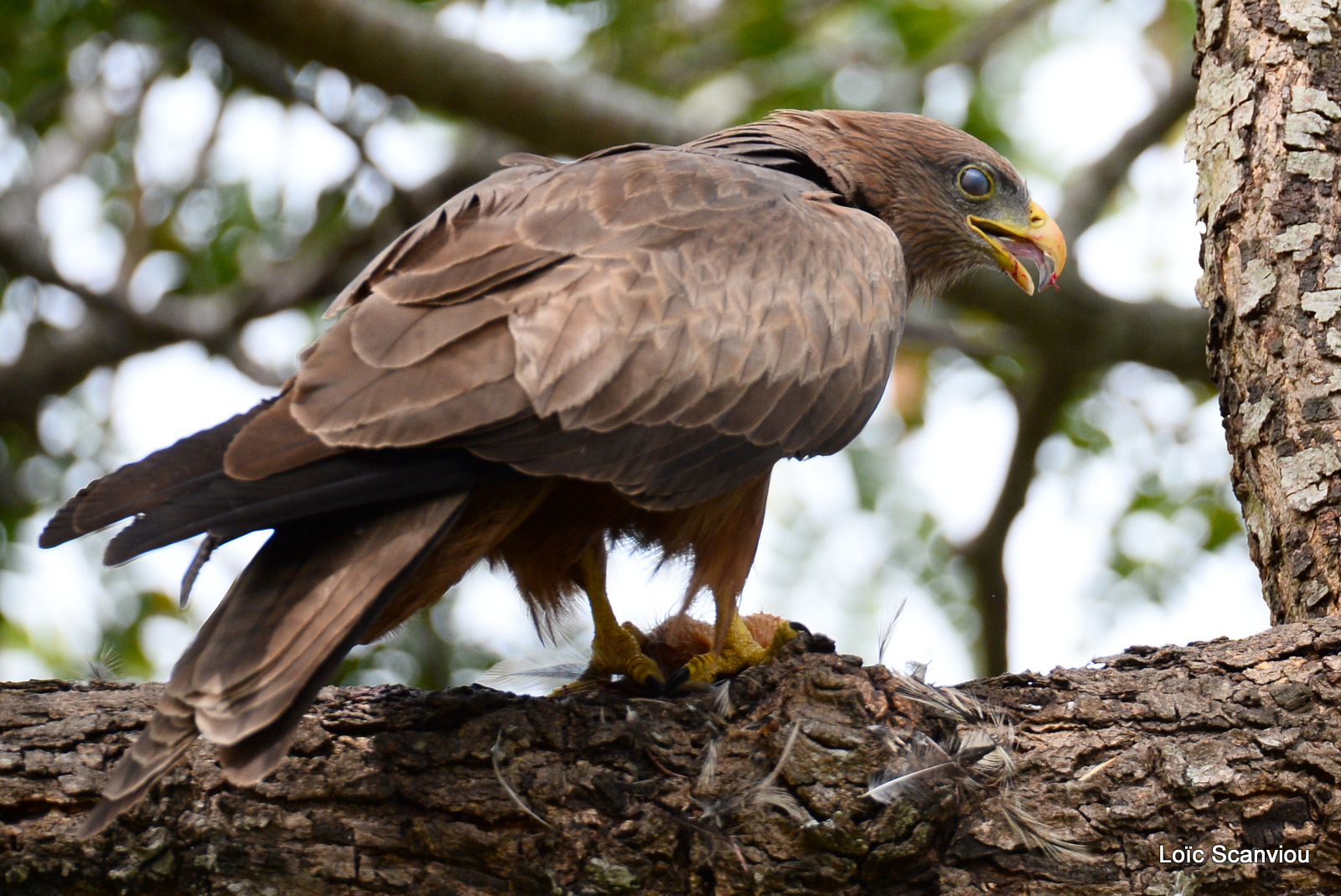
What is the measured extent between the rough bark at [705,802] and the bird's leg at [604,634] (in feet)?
2.50

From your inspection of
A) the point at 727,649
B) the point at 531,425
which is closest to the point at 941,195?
the point at 727,649

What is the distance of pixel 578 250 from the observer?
3.59 metres

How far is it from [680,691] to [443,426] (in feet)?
4.05

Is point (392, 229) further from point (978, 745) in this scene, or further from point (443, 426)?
point (978, 745)

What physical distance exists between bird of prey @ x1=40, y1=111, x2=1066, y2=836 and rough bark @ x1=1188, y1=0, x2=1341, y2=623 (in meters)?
1.17

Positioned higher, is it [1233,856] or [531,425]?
[531,425]

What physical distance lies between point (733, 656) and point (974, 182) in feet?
7.99

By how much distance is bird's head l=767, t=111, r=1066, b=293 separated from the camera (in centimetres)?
517

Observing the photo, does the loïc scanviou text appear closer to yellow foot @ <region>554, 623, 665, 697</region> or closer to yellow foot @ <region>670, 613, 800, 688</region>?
yellow foot @ <region>670, 613, 800, 688</region>

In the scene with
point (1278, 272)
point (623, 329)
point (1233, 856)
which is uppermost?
point (1278, 272)

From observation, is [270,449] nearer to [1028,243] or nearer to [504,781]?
[504,781]

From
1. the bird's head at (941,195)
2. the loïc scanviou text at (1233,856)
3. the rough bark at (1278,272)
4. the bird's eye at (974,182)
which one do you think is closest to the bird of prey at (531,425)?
the bird's head at (941,195)

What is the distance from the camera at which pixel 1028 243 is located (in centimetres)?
527

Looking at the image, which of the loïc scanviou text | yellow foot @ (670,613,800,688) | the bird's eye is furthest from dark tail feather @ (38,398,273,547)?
the bird's eye
